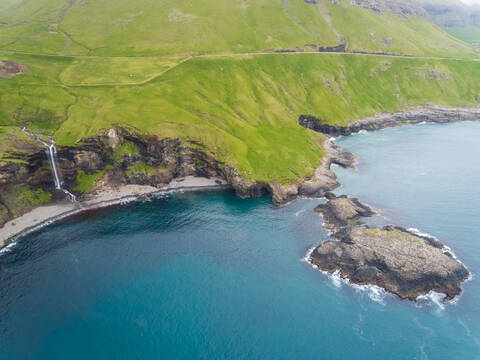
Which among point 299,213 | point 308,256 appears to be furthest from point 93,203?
point 308,256

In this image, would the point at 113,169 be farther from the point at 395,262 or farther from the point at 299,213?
the point at 395,262

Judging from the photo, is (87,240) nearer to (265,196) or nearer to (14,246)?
(14,246)

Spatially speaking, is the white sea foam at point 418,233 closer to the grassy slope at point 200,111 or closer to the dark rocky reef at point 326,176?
the dark rocky reef at point 326,176

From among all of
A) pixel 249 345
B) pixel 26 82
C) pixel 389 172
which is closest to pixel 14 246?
pixel 249 345

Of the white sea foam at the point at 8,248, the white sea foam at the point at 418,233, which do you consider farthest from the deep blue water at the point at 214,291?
the white sea foam at the point at 418,233

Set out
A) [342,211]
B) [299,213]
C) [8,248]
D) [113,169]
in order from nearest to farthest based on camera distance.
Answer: [8,248] < [342,211] < [299,213] < [113,169]

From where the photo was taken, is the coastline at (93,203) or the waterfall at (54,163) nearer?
the coastline at (93,203)

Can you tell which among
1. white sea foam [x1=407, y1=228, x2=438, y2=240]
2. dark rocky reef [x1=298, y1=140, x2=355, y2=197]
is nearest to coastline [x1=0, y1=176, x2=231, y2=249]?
dark rocky reef [x1=298, y1=140, x2=355, y2=197]
